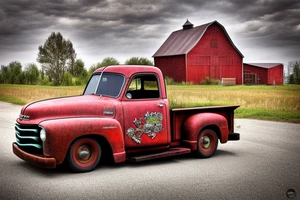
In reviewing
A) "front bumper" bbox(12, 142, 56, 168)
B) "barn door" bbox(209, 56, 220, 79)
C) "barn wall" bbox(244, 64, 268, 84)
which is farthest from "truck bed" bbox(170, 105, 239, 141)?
"barn wall" bbox(244, 64, 268, 84)

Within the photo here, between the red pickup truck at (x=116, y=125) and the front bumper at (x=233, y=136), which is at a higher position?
the red pickup truck at (x=116, y=125)

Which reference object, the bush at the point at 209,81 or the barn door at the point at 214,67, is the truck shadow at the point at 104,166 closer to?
the bush at the point at 209,81

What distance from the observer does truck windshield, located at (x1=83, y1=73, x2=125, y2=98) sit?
6.79 metres

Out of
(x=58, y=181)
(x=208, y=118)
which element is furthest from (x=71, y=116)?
(x=208, y=118)

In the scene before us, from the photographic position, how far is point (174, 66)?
4206cm

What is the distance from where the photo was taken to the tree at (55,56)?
41550mm

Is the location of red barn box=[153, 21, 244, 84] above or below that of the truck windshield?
above

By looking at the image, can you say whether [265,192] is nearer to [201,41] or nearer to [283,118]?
[283,118]

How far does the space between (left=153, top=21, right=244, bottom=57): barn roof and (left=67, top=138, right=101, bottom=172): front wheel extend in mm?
34393

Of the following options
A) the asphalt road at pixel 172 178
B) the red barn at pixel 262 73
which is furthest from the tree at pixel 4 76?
the asphalt road at pixel 172 178

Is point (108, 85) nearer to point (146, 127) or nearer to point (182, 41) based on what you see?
point (146, 127)

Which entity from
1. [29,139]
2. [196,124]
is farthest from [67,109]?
[196,124]

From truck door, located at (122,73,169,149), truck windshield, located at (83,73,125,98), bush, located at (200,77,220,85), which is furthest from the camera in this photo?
bush, located at (200,77,220,85)

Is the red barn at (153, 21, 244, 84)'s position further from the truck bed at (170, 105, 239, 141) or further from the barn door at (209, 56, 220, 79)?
the truck bed at (170, 105, 239, 141)
